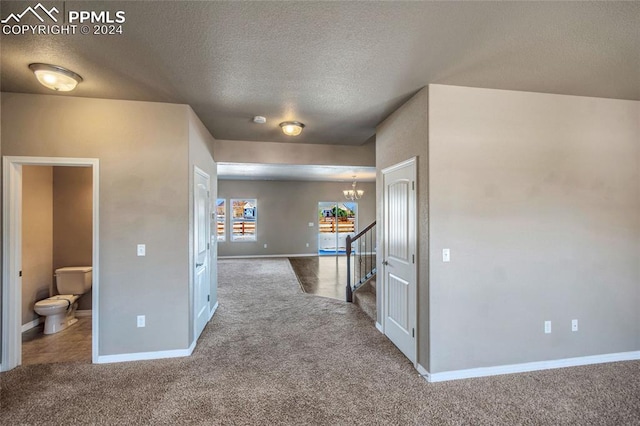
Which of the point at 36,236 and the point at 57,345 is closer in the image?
the point at 57,345

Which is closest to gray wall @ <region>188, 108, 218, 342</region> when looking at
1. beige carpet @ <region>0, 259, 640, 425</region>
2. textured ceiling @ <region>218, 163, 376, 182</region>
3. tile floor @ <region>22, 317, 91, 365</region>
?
beige carpet @ <region>0, 259, 640, 425</region>

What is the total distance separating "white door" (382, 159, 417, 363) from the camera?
113 inches

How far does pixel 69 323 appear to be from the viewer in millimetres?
3820

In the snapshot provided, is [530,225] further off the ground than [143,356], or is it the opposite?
[530,225]

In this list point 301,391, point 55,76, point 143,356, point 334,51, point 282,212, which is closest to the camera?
point 334,51

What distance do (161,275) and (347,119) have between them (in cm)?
279

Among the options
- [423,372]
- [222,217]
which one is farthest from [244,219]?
[423,372]

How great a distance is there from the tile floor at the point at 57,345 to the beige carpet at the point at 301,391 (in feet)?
0.68

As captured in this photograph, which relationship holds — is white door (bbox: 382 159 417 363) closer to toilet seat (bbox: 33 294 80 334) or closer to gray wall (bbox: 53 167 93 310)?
toilet seat (bbox: 33 294 80 334)

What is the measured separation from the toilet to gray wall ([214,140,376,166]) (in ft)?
8.09

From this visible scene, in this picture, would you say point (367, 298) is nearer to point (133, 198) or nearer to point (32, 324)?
point (133, 198)

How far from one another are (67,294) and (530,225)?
5.71 metres

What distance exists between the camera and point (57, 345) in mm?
3223

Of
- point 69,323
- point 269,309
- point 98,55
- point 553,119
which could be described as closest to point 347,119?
point 553,119
